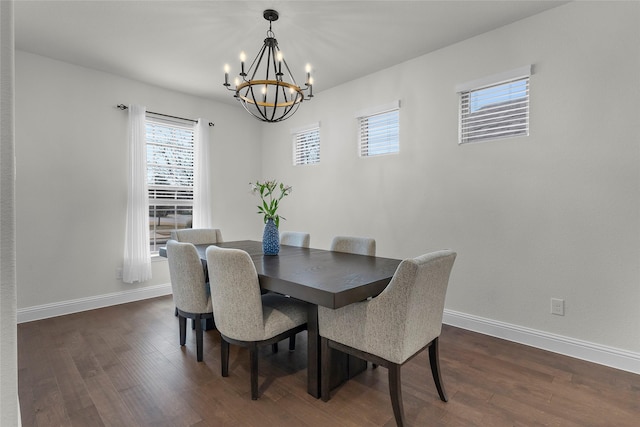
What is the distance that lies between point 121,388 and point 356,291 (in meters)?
1.70

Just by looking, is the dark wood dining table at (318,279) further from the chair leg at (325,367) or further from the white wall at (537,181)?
the white wall at (537,181)

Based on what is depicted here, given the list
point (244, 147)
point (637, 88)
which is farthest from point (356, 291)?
point (244, 147)

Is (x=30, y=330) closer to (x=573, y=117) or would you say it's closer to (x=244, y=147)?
(x=244, y=147)

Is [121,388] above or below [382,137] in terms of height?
below

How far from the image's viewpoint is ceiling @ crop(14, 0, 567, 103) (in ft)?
8.16

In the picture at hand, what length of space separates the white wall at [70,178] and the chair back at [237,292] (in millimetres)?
2586

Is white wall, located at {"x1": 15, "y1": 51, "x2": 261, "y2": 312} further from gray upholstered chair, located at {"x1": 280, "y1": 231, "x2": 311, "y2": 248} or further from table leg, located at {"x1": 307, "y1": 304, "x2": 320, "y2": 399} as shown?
table leg, located at {"x1": 307, "y1": 304, "x2": 320, "y2": 399}

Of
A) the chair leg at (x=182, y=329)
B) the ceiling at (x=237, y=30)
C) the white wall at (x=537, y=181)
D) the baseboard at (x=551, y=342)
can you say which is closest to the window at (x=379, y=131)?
the white wall at (x=537, y=181)

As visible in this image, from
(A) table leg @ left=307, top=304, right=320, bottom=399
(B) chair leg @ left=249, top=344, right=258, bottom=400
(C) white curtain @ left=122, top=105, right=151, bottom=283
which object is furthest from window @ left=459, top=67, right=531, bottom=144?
(C) white curtain @ left=122, top=105, right=151, bottom=283

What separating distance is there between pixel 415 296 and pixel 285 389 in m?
1.11

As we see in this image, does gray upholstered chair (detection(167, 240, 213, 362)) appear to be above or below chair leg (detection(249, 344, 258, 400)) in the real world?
above

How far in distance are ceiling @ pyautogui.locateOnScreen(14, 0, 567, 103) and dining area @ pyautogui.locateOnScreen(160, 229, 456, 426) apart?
6.27 ft

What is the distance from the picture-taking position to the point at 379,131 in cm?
375

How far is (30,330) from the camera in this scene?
2992 millimetres
